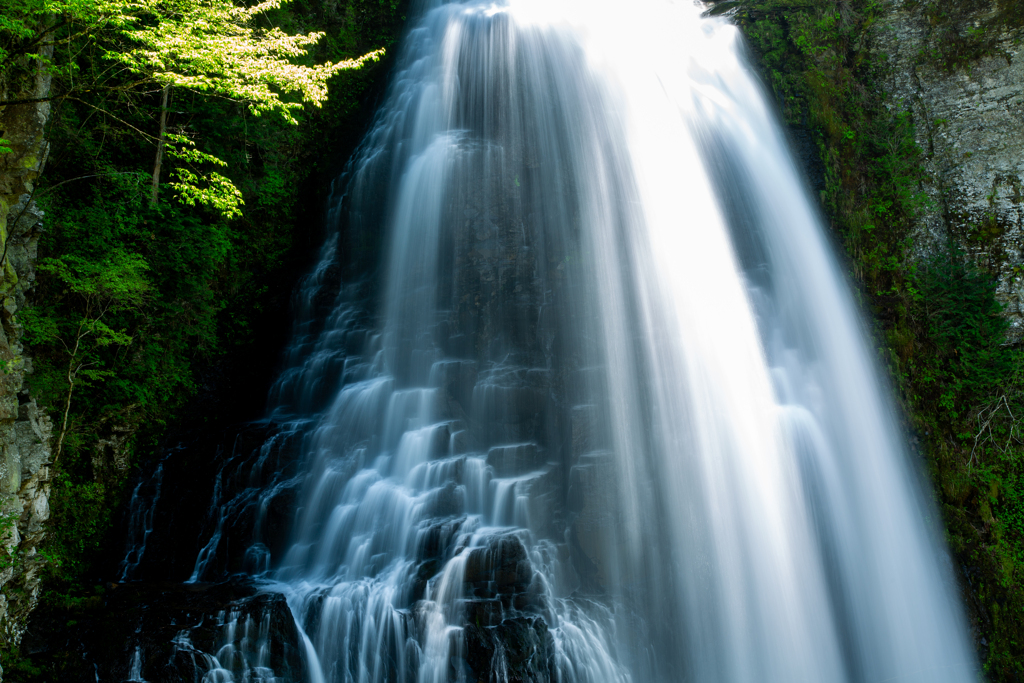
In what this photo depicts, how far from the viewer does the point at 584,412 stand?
8289mm

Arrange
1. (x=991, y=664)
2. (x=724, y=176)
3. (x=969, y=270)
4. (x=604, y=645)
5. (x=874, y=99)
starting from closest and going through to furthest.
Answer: (x=604, y=645)
(x=991, y=664)
(x=969, y=270)
(x=724, y=176)
(x=874, y=99)

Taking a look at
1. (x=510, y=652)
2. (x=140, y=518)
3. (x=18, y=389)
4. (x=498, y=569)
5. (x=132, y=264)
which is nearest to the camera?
(x=510, y=652)

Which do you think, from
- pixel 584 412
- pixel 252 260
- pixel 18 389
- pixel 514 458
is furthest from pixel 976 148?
pixel 18 389

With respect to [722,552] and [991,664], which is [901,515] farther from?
[722,552]

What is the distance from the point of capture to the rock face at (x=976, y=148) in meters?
9.28

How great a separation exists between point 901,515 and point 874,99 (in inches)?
313

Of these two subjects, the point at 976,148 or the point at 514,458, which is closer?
the point at 514,458

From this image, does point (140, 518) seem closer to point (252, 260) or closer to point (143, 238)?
point (143, 238)

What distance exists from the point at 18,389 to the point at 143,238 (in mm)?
3125

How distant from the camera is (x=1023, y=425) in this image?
27.6ft

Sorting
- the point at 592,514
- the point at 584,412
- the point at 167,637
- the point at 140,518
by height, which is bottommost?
the point at 167,637

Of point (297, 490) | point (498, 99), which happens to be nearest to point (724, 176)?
point (498, 99)

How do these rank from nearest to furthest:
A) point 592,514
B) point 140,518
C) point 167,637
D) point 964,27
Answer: point 167,637
point 592,514
point 140,518
point 964,27

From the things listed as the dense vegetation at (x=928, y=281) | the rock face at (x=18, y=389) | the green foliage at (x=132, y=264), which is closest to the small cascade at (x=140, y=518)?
the green foliage at (x=132, y=264)
